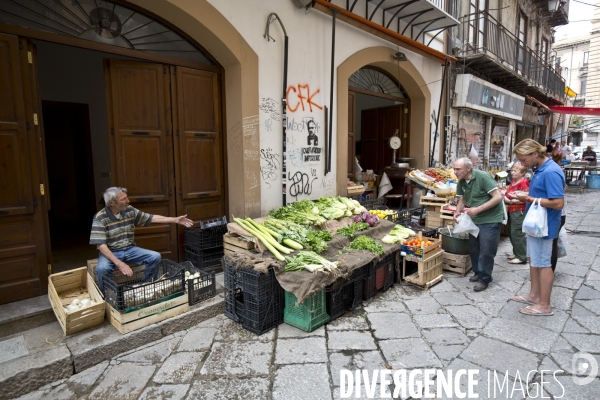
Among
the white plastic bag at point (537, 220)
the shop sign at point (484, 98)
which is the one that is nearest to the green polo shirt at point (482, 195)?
the white plastic bag at point (537, 220)

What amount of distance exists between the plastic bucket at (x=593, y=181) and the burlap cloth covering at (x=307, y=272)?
1578 centimetres

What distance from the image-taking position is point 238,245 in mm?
4660

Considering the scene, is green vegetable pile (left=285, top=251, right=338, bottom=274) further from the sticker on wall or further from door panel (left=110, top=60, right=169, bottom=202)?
the sticker on wall

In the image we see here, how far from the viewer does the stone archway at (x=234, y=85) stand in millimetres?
4945

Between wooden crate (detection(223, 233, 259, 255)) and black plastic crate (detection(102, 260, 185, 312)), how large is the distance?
75 cm

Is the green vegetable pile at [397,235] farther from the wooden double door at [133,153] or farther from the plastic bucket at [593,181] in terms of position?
the plastic bucket at [593,181]

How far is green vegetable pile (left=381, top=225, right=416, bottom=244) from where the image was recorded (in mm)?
5309

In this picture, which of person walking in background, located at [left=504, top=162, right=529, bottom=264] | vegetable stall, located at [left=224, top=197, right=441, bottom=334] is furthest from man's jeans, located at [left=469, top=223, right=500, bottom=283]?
person walking in background, located at [left=504, top=162, right=529, bottom=264]

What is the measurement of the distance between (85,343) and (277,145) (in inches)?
151

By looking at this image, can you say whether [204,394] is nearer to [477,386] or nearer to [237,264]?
[237,264]

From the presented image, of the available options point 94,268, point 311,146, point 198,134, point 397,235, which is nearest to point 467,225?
point 397,235

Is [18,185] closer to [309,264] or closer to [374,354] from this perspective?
[309,264]

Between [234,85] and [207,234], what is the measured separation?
231 centimetres

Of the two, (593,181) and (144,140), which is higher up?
(144,140)
